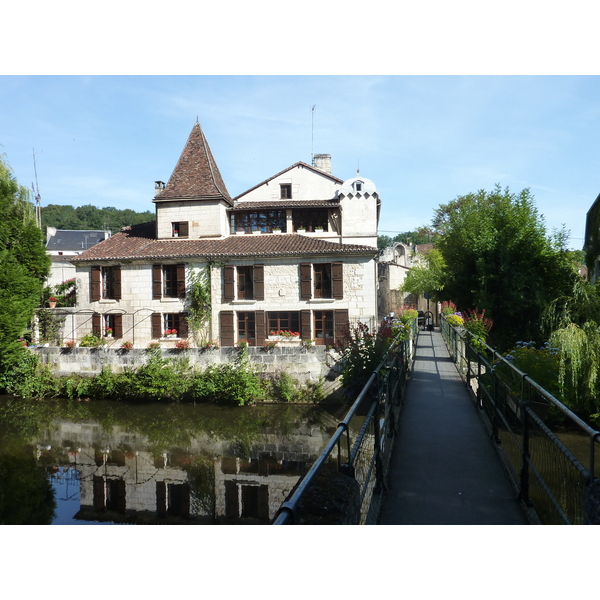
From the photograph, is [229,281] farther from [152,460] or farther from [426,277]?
[426,277]

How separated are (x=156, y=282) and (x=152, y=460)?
9.95 metres

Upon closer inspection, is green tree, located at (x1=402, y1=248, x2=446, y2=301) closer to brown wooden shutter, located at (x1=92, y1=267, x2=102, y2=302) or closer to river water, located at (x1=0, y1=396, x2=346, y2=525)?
river water, located at (x1=0, y1=396, x2=346, y2=525)

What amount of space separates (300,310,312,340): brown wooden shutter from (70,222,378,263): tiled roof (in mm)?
2555

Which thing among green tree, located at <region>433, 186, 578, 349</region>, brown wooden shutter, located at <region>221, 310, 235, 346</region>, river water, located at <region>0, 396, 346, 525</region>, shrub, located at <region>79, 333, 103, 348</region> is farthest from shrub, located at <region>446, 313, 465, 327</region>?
shrub, located at <region>79, 333, 103, 348</region>

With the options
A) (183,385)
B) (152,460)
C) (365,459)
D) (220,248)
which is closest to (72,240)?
(220,248)

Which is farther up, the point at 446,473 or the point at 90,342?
the point at 90,342

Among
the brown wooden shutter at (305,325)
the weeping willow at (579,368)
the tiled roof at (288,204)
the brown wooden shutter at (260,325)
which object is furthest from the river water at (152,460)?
the tiled roof at (288,204)

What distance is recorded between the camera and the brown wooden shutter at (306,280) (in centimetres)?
1908

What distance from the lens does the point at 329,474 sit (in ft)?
9.54

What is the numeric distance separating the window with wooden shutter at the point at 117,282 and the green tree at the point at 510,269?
49.1 feet

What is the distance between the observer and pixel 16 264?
60.6ft

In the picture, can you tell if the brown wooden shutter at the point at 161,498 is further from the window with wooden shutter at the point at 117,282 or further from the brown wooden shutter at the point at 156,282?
the window with wooden shutter at the point at 117,282

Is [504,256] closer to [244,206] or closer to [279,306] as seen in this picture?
[279,306]

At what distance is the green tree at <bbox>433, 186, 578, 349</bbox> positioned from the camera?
1692cm
